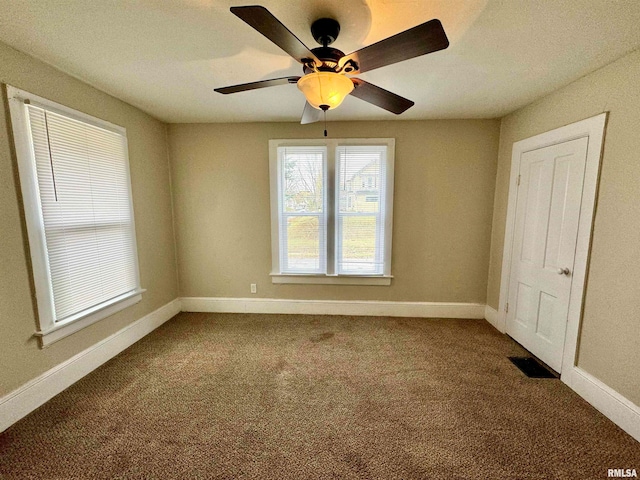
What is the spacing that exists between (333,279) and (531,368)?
6.74ft

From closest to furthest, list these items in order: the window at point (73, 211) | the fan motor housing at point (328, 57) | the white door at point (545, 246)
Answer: the fan motor housing at point (328, 57) → the window at point (73, 211) → the white door at point (545, 246)

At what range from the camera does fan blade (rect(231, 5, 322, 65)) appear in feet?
2.93

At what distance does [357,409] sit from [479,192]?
8.74 ft

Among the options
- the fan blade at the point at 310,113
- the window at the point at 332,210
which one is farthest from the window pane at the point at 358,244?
the fan blade at the point at 310,113

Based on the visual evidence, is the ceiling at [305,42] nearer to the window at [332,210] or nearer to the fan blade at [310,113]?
the fan blade at [310,113]

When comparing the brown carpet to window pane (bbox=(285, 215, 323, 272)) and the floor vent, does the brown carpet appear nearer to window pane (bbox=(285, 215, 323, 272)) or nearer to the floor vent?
the floor vent

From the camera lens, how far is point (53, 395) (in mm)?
1869

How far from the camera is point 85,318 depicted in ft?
6.90

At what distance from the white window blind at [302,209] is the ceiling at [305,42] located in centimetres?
79

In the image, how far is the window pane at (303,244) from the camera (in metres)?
3.17

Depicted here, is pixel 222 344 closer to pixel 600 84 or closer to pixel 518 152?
pixel 518 152

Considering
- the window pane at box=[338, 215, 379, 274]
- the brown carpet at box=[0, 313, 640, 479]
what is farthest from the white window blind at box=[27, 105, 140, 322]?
the window pane at box=[338, 215, 379, 274]

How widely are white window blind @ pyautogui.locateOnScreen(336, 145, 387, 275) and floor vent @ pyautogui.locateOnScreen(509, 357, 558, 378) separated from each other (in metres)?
1.52

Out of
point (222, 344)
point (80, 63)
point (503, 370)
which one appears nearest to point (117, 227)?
point (80, 63)
